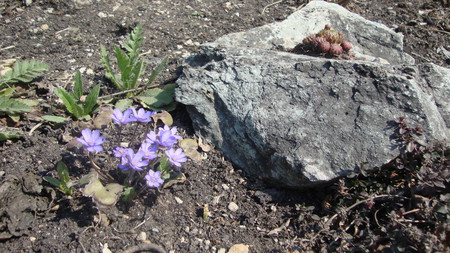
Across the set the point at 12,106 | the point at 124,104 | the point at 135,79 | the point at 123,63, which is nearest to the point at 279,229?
the point at 124,104

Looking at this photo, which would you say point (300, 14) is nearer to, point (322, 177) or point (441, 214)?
point (322, 177)

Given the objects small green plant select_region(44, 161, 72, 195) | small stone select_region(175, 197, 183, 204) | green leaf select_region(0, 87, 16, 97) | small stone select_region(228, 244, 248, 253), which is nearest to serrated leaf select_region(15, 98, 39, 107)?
green leaf select_region(0, 87, 16, 97)

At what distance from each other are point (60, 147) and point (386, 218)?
2.30 meters

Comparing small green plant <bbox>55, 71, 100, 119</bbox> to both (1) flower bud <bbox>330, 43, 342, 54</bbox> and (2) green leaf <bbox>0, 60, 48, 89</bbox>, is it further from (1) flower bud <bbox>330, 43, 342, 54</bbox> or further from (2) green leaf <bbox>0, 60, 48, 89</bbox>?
(1) flower bud <bbox>330, 43, 342, 54</bbox>

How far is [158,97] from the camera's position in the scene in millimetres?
3539

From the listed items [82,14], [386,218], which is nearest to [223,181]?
[386,218]

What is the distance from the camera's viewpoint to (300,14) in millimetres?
4375

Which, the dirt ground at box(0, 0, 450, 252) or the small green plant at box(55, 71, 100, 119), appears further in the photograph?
the small green plant at box(55, 71, 100, 119)

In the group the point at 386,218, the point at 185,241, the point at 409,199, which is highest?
the point at 409,199

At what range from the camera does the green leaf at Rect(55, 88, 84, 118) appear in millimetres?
3270

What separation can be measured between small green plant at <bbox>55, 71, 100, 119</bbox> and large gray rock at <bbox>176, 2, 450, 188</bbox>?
680 mm

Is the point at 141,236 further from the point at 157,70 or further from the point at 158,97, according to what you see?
the point at 157,70

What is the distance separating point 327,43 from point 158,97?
60.2 inches

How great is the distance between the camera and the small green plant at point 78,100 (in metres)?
3.28
